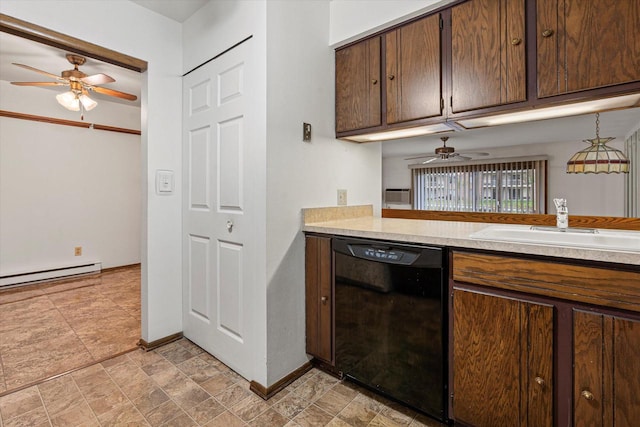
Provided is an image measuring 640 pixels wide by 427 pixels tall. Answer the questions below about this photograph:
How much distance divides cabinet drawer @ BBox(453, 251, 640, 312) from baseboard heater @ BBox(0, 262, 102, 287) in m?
4.81

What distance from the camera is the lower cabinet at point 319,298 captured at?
5.97 ft

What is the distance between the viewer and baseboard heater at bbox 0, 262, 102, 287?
368 cm

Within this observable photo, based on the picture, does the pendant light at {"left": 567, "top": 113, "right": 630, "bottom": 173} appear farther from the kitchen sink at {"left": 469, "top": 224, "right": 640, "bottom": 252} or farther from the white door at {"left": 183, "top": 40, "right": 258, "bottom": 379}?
the white door at {"left": 183, "top": 40, "right": 258, "bottom": 379}

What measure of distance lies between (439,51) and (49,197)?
4789 millimetres

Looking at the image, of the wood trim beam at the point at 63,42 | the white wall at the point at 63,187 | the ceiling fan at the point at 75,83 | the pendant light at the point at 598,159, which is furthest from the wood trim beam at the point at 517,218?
the white wall at the point at 63,187

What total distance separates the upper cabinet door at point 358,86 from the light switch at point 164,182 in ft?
4.18

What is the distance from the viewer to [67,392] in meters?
1.71

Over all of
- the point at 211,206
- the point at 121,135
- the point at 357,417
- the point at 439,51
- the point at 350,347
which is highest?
the point at 121,135

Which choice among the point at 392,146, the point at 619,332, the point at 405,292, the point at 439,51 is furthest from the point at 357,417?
the point at 439,51

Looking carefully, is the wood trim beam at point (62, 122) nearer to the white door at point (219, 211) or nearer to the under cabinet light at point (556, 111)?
the white door at point (219, 211)

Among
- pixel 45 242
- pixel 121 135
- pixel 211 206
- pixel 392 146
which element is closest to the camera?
pixel 211 206

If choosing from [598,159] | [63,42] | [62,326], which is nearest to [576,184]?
[598,159]

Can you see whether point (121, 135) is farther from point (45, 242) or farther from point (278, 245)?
point (278, 245)

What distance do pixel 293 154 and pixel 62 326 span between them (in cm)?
251
